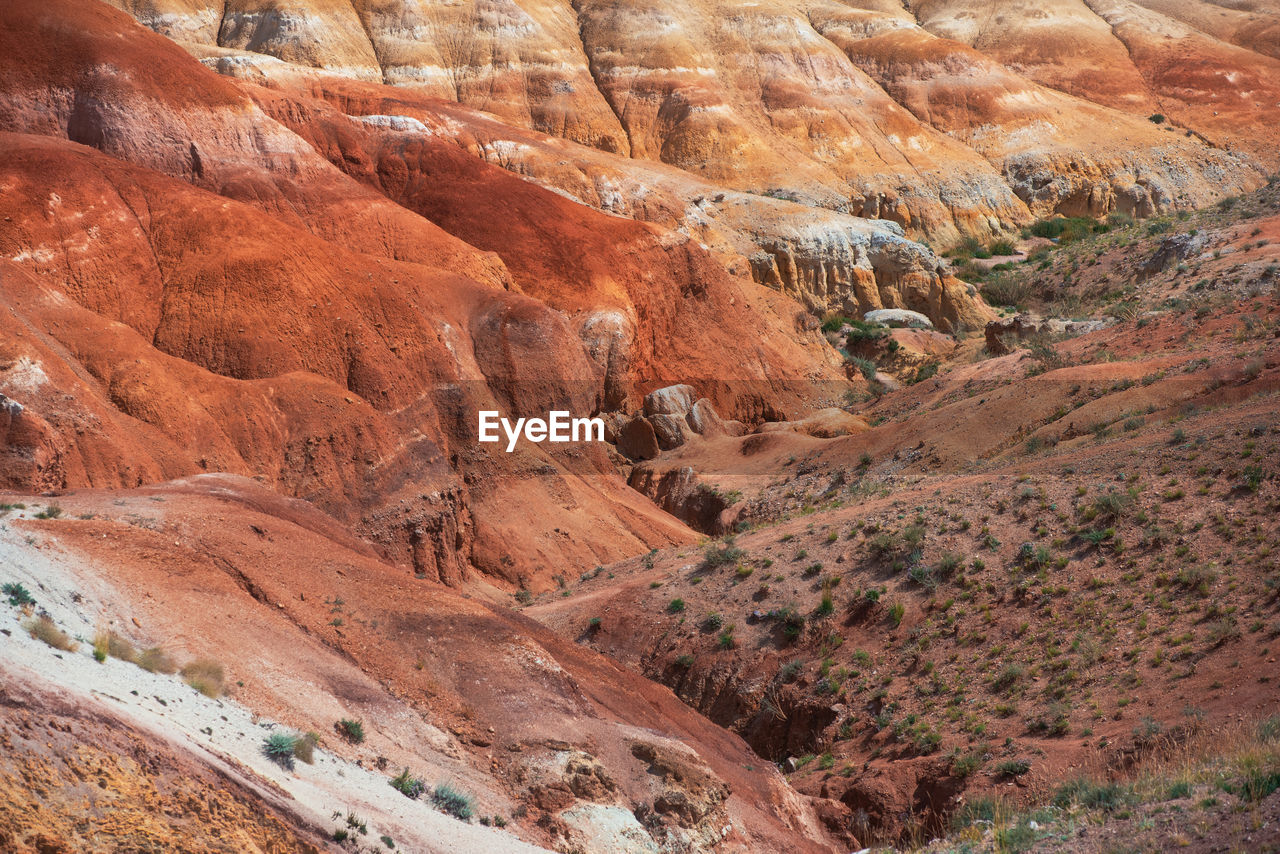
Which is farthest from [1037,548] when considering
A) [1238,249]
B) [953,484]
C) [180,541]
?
[1238,249]

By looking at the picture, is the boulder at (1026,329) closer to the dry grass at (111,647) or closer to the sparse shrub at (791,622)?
the sparse shrub at (791,622)

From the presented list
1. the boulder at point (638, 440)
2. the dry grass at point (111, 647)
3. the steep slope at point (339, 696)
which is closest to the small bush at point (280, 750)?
the steep slope at point (339, 696)

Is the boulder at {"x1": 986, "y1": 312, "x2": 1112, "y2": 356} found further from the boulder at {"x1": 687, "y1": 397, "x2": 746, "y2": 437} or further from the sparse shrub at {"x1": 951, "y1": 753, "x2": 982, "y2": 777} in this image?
the sparse shrub at {"x1": 951, "y1": 753, "x2": 982, "y2": 777}

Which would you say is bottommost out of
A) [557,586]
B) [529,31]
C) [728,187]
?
[557,586]

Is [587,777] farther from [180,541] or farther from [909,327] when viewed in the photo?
[909,327]

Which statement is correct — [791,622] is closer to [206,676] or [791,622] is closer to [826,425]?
[206,676]

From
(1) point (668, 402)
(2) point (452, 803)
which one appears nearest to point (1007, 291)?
(1) point (668, 402)
